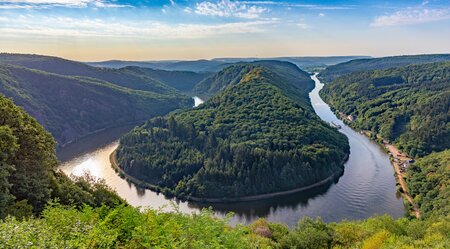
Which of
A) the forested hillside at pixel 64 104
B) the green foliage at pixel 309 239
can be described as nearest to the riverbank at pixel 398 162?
the green foliage at pixel 309 239


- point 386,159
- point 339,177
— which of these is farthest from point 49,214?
point 386,159

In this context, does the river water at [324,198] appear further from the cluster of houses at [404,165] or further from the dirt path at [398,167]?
the cluster of houses at [404,165]

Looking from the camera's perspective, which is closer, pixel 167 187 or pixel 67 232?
pixel 67 232

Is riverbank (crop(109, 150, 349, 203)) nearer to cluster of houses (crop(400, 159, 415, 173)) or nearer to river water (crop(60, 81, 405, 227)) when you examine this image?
river water (crop(60, 81, 405, 227))

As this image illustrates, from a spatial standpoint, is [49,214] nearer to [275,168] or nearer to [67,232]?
[67,232]

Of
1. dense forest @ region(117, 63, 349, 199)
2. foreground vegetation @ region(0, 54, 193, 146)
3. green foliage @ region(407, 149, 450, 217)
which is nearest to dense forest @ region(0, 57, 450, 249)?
green foliage @ region(407, 149, 450, 217)

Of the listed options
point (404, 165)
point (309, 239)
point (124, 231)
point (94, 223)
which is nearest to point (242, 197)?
point (309, 239)

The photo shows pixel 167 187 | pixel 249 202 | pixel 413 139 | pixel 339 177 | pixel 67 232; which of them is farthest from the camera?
pixel 413 139
